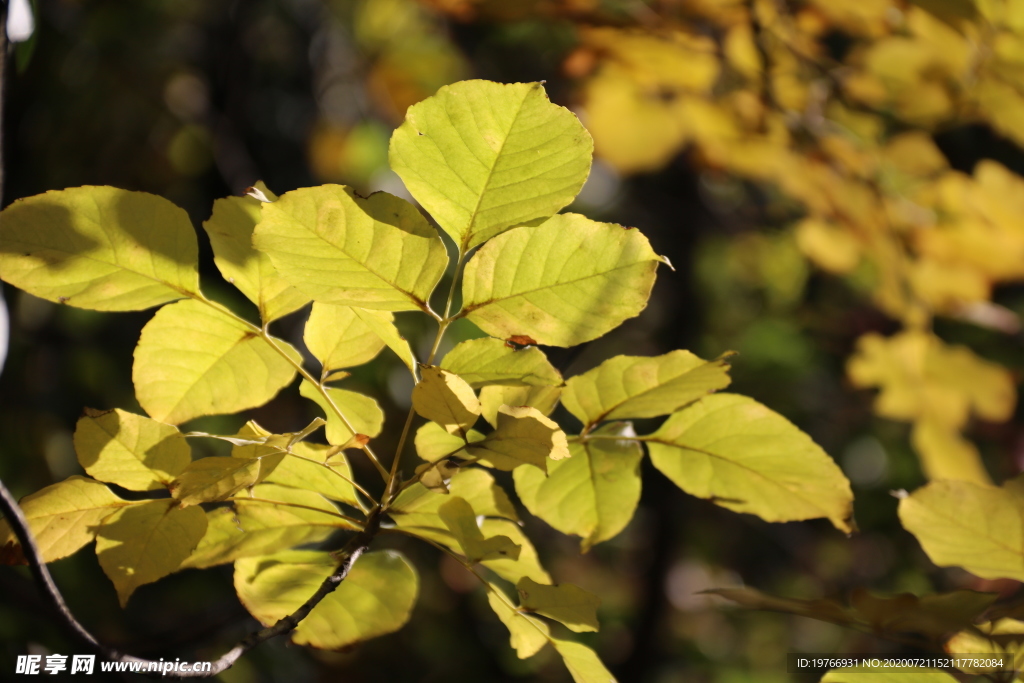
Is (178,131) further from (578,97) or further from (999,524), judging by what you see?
(999,524)

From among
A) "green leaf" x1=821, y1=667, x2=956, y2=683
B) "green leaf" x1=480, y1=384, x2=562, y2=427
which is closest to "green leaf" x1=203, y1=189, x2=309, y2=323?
"green leaf" x1=480, y1=384, x2=562, y2=427

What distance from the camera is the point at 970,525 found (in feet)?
1.58

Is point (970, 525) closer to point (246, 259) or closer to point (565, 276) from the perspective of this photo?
point (565, 276)

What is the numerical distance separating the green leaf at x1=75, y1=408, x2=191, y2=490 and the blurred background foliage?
0.18 metres

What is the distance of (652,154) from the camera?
1.47m

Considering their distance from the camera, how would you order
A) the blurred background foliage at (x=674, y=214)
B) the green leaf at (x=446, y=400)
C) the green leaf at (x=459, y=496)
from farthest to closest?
the blurred background foliage at (x=674, y=214) < the green leaf at (x=459, y=496) < the green leaf at (x=446, y=400)

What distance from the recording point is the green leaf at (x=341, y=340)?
0.46 metres

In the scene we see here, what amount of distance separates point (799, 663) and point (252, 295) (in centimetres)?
62

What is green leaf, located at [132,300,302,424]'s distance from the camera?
43 cm

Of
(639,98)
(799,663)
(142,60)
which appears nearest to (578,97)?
(639,98)

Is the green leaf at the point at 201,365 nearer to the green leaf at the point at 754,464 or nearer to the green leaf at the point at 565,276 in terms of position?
the green leaf at the point at 565,276

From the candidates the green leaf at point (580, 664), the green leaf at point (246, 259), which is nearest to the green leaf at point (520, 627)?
the green leaf at point (580, 664)

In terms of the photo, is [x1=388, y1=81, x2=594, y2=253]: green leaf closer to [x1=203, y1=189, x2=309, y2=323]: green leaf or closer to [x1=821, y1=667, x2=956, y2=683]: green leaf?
[x1=203, y1=189, x2=309, y2=323]: green leaf

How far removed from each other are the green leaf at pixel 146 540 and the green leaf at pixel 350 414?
0.09m
